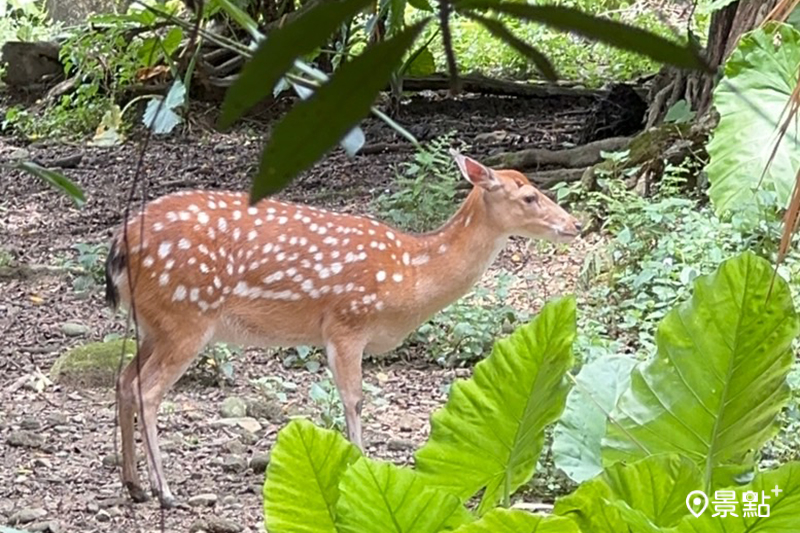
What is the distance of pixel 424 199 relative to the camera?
17.2 ft

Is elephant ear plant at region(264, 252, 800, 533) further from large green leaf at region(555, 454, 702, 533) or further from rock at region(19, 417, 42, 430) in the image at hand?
rock at region(19, 417, 42, 430)

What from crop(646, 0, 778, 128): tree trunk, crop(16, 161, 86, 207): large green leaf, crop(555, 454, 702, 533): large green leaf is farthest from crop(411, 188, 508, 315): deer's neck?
crop(16, 161, 86, 207): large green leaf

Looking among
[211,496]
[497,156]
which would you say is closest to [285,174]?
[211,496]

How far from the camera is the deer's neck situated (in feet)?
11.4

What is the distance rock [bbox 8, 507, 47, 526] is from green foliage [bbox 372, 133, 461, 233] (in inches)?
94.7

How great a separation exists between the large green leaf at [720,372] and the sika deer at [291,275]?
1.30m

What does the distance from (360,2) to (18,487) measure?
9.66 ft

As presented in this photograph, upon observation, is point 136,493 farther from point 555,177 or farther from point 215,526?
point 555,177

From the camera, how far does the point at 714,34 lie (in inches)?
215

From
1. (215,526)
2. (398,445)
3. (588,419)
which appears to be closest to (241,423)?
(398,445)

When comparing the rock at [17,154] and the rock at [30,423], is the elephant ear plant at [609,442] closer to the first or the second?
the rock at [30,423]

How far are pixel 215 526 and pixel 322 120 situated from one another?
2620 millimetres

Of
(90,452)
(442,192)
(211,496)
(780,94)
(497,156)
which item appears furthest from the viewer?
(497,156)

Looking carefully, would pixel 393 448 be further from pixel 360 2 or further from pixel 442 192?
pixel 360 2
